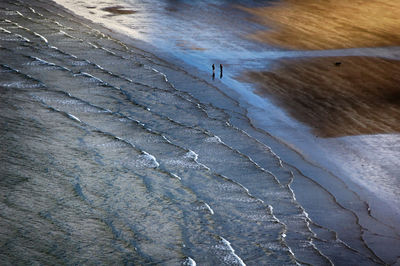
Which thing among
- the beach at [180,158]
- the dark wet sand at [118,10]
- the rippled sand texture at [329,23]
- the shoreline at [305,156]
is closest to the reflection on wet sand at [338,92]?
the beach at [180,158]

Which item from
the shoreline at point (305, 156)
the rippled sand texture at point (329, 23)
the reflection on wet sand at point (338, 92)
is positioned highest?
the rippled sand texture at point (329, 23)

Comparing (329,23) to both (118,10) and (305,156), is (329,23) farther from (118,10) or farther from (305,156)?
(305,156)

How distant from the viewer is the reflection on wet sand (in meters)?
9.58

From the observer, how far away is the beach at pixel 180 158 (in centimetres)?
571

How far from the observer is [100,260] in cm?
524

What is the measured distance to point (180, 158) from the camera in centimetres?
760

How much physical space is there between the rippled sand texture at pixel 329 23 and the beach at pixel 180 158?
1.91 meters

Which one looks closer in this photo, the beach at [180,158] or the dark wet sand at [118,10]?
the beach at [180,158]

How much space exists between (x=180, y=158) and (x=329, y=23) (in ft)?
35.4

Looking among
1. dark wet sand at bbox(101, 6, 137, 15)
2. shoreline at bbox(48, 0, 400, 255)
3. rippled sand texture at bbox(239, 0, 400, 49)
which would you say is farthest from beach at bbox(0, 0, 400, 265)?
dark wet sand at bbox(101, 6, 137, 15)

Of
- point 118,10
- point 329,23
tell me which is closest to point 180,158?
point 118,10

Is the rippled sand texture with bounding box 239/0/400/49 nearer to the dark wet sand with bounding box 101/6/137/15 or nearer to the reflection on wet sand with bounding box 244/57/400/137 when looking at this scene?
the reflection on wet sand with bounding box 244/57/400/137

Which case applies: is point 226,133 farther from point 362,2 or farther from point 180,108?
point 362,2

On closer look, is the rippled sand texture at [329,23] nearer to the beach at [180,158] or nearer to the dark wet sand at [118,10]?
the beach at [180,158]
